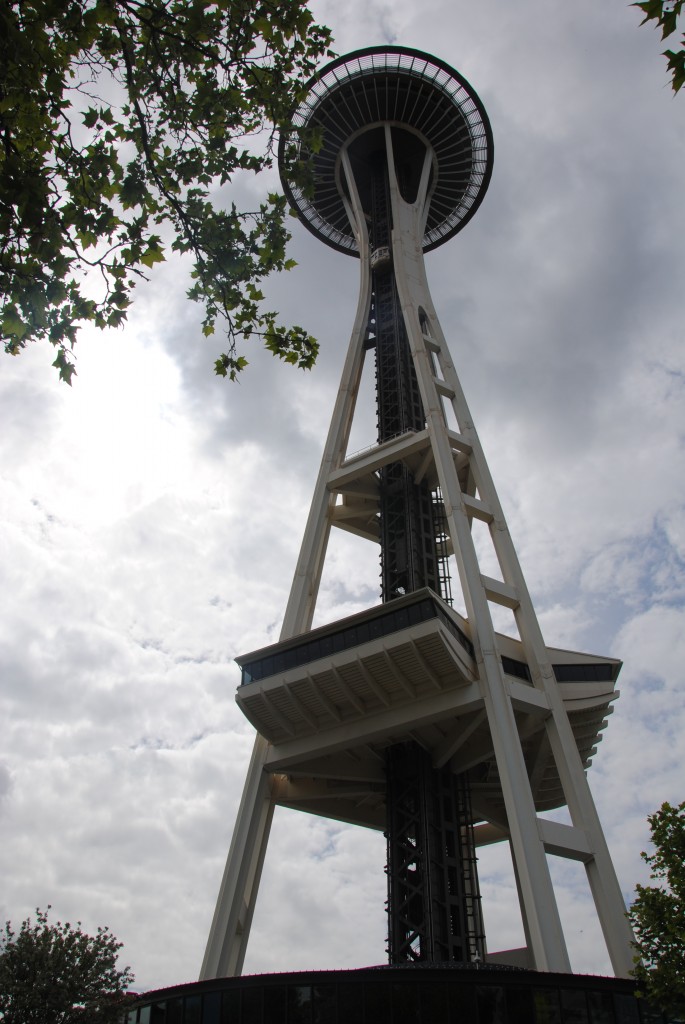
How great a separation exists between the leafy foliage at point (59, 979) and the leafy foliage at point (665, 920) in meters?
20.5

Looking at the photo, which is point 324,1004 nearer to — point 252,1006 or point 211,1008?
point 252,1006

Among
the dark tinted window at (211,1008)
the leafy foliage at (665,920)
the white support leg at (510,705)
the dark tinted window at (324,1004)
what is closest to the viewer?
the leafy foliage at (665,920)

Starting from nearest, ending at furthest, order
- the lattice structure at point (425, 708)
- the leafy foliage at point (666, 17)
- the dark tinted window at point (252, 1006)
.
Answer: the leafy foliage at point (666, 17) → the dark tinted window at point (252, 1006) → the lattice structure at point (425, 708)

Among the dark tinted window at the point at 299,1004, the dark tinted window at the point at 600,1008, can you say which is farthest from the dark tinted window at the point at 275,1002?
the dark tinted window at the point at 600,1008

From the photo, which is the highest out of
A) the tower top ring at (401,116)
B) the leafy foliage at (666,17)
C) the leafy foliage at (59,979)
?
the tower top ring at (401,116)

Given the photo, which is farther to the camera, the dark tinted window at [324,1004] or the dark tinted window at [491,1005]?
the dark tinted window at [324,1004]

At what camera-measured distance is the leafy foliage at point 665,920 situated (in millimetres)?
16125

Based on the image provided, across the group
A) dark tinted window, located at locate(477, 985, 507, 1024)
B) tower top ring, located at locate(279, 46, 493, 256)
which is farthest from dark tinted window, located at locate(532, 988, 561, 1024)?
tower top ring, located at locate(279, 46, 493, 256)

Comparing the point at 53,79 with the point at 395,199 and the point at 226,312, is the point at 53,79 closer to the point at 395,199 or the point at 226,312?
the point at 226,312

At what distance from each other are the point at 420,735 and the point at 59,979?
15719 millimetres

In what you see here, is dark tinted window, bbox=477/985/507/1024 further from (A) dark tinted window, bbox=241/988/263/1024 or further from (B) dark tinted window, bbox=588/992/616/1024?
(A) dark tinted window, bbox=241/988/263/1024

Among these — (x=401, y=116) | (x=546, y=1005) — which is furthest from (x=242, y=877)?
(x=401, y=116)

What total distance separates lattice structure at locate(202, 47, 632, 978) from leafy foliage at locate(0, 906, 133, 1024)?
6964 millimetres

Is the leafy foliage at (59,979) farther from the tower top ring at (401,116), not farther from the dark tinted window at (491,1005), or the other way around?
the tower top ring at (401,116)
